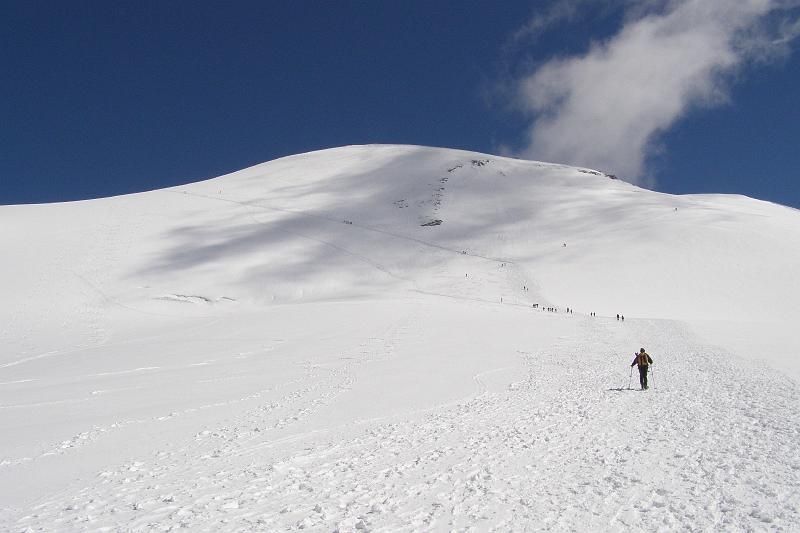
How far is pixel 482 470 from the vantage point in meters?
9.46

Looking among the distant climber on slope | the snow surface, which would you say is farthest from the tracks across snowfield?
the distant climber on slope

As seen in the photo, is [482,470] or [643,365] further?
[643,365]

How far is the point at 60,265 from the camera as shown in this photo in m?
54.3

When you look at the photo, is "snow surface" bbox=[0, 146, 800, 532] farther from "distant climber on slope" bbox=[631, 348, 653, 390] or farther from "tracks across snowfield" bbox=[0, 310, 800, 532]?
"distant climber on slope" bbox=[631, 348, 653, 390]

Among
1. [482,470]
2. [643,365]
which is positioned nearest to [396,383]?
[643,365]

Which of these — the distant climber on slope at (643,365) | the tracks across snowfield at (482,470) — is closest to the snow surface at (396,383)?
the tracks across snowfield at (482,470)

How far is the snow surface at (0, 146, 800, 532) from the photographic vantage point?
8.05 metres

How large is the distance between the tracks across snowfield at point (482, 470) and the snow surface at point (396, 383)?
6 centimetres

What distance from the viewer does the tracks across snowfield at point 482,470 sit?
7.42 metres

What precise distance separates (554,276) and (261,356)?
144 ft

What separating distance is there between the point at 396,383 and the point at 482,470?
9037 mm

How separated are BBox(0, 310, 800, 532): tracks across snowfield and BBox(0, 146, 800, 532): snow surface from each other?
0.06 meters

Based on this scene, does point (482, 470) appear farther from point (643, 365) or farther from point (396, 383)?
point (643, 365)

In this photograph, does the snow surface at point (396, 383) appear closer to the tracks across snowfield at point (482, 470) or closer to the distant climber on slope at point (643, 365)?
the tracks across snowfield at point (482, 470)
